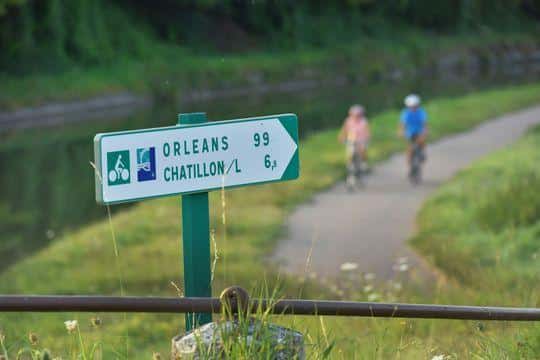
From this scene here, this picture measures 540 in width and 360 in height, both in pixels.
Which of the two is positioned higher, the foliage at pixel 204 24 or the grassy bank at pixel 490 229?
the foliage at pixel 204 24

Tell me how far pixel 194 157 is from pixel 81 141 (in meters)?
26.2

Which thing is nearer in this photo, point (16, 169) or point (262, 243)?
point (262, 243)

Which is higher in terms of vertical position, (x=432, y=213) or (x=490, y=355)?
(x=490, y=355)

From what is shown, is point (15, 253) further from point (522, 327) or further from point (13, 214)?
point (522, 327)

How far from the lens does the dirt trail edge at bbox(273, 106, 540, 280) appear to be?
11.7 m

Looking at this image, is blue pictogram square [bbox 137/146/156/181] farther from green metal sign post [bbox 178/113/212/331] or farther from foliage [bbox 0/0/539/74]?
foliage [bbox 0/0/539/74]

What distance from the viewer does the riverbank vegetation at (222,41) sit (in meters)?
38.9

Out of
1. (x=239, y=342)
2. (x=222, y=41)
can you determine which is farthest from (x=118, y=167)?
(x=222, y=41)

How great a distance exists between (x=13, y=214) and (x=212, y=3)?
31123 mm

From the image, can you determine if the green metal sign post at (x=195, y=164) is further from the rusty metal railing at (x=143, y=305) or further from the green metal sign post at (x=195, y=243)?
the rusty metal railing at (x=143, y=305)

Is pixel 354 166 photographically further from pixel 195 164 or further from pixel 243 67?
pixel 243 67

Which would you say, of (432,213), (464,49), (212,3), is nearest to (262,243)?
(432,213)

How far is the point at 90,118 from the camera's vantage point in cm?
3559

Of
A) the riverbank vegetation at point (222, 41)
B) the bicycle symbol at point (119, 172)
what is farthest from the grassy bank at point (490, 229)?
the riverbank vegetation at point (222, 41)
